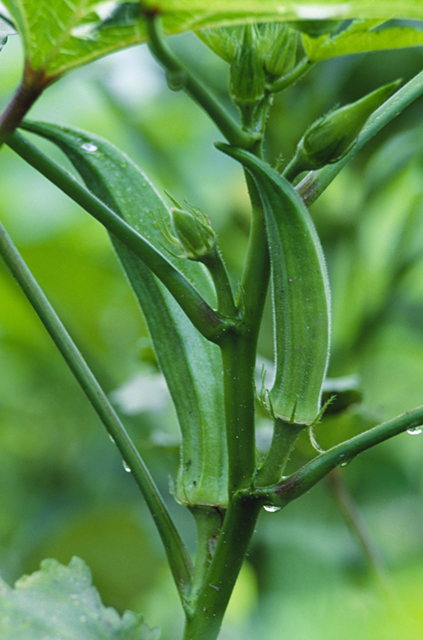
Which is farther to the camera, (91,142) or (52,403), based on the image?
(52,403)

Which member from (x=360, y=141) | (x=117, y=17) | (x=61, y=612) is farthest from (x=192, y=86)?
(x=61, y=612)

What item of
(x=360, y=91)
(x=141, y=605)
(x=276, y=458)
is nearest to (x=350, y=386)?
(x=276, y=458)

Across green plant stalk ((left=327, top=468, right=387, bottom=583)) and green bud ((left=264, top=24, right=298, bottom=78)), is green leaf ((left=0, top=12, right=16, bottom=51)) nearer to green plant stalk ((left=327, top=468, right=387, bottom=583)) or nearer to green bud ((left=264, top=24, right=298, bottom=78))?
green bud ((left=264, top=24, right=298, bottom=78))

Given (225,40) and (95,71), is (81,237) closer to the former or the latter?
(95,71)

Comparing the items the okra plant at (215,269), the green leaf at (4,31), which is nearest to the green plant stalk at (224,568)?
the okra plant at (215,269)

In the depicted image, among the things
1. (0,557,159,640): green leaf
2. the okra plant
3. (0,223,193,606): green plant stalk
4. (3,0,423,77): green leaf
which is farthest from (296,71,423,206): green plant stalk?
(0,557,159,640): green leaf

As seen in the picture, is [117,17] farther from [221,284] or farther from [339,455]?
[339,455]
